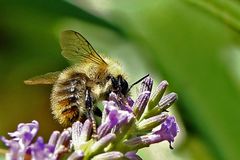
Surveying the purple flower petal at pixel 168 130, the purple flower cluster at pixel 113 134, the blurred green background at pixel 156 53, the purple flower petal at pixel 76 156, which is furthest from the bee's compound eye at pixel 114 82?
the blurred green background at pixel 156 53

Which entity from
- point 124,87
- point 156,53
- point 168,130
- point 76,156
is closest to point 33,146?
point 76,156

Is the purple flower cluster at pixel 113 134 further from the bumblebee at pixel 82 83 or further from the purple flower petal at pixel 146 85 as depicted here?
the bumblebee at pixel 82 83

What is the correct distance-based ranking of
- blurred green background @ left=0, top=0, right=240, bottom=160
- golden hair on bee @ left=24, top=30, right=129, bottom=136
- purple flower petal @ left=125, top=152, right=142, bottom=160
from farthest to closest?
1. blurred green background @ left=0, top=0, right=240, bottom=160
2. golden hair on bee @ left=24, top=30, right=129, bottom=136
3. purple flower petal @ left=125, top=152, right=142, bottom=160

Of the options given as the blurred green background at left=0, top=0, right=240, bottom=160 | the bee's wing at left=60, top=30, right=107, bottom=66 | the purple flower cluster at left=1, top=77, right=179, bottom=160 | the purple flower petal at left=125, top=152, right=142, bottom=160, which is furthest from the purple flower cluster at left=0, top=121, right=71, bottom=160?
the blurred green background at left=0, top=0, right=240, bottom=160

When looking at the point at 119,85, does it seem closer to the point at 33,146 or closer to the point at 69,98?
the point at 69,98

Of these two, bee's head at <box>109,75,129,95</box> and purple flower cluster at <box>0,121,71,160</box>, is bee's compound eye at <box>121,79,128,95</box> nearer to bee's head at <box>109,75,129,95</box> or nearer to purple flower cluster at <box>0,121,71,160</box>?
bee's head at <box>109,75,129,95</box>

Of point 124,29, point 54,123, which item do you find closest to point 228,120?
point 124,29
